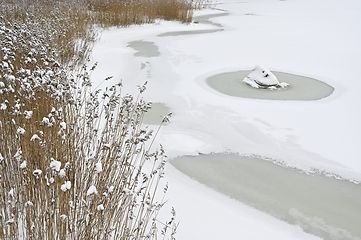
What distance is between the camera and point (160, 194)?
8.41 ft

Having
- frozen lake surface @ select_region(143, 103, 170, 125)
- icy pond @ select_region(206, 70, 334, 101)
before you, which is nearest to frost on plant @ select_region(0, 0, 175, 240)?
frozen lake surface @ select_region(143, 103, 170, 125)

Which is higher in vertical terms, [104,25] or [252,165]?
[104,25]

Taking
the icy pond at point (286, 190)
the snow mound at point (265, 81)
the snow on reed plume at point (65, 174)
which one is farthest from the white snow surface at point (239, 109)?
the snow mound at point (265, 81)

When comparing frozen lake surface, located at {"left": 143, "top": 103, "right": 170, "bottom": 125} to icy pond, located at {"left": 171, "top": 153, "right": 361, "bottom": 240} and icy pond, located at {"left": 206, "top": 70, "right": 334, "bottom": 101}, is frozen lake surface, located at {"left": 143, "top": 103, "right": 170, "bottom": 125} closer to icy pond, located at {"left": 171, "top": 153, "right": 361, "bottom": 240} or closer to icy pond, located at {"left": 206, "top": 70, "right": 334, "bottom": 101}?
icy pond, located at {"left": 171, "top": 153, "right": 361, "bottom": 240}

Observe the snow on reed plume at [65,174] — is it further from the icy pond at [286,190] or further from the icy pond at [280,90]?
the icy pond at [280,90]

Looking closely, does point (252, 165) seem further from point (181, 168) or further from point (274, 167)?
point (181, 168)

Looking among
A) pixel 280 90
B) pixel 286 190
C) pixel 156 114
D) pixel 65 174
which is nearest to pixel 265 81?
pixel 280 90

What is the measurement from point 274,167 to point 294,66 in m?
4.11

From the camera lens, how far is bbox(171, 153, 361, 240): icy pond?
2460mm

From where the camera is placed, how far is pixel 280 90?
5.34 meters

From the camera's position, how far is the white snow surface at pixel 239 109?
247 centimetres

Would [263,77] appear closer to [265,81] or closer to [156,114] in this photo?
[265,81]

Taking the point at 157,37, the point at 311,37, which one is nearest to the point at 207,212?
the point at 157,37

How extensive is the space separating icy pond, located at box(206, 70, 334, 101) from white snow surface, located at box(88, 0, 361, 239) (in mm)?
188
